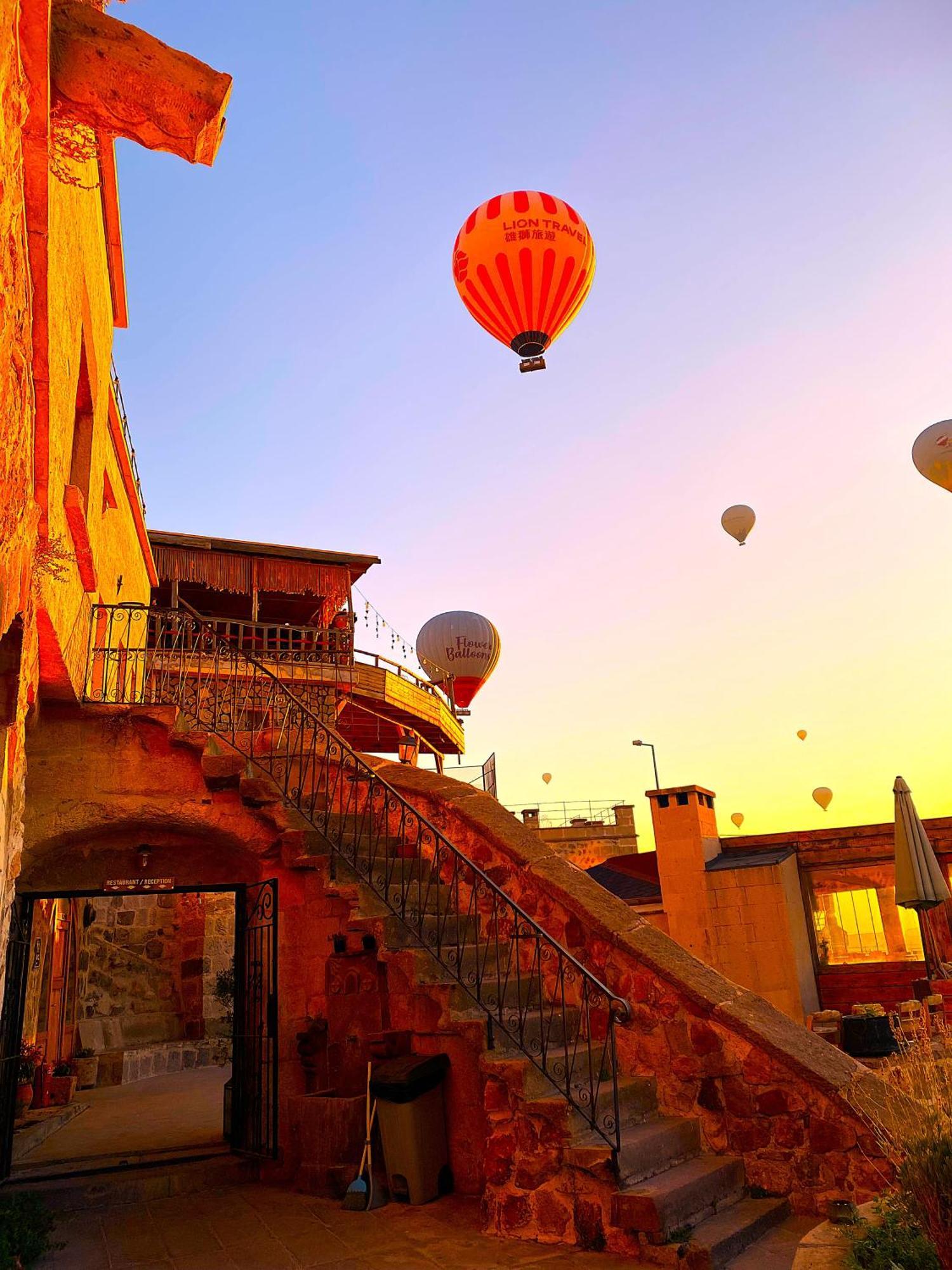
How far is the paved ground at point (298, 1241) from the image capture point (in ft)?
15.0

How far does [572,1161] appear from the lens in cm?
471

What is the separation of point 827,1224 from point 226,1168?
5044 millimetres

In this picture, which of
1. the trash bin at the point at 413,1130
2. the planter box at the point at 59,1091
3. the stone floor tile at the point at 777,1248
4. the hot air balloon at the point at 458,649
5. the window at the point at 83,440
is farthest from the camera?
the hot air balloon at the point at 458,649

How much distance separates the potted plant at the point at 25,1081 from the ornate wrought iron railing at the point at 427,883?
517cm

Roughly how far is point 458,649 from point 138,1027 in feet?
32.4

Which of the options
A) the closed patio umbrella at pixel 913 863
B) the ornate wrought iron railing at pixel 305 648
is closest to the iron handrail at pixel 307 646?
the ornate wrought iron railing at pixel 305 648

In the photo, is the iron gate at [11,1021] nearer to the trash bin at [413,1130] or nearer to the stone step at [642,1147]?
the trash bin at [413,1130]

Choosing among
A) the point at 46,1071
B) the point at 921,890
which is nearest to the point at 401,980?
the point at 921,890

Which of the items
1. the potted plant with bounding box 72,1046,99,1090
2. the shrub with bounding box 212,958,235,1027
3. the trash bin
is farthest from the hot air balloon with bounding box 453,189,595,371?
the potted plant with bounding box 72,1046,99,1090

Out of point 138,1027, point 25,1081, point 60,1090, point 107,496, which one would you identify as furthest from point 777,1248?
point 138,1027

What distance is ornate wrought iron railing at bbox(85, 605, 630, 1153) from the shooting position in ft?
17.7

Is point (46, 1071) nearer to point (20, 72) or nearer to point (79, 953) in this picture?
point (79, 953)

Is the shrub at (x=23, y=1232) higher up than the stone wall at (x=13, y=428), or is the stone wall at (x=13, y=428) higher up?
the stone wall at (x=13, y=428)

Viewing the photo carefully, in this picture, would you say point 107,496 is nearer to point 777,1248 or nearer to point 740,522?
point 777,1248
